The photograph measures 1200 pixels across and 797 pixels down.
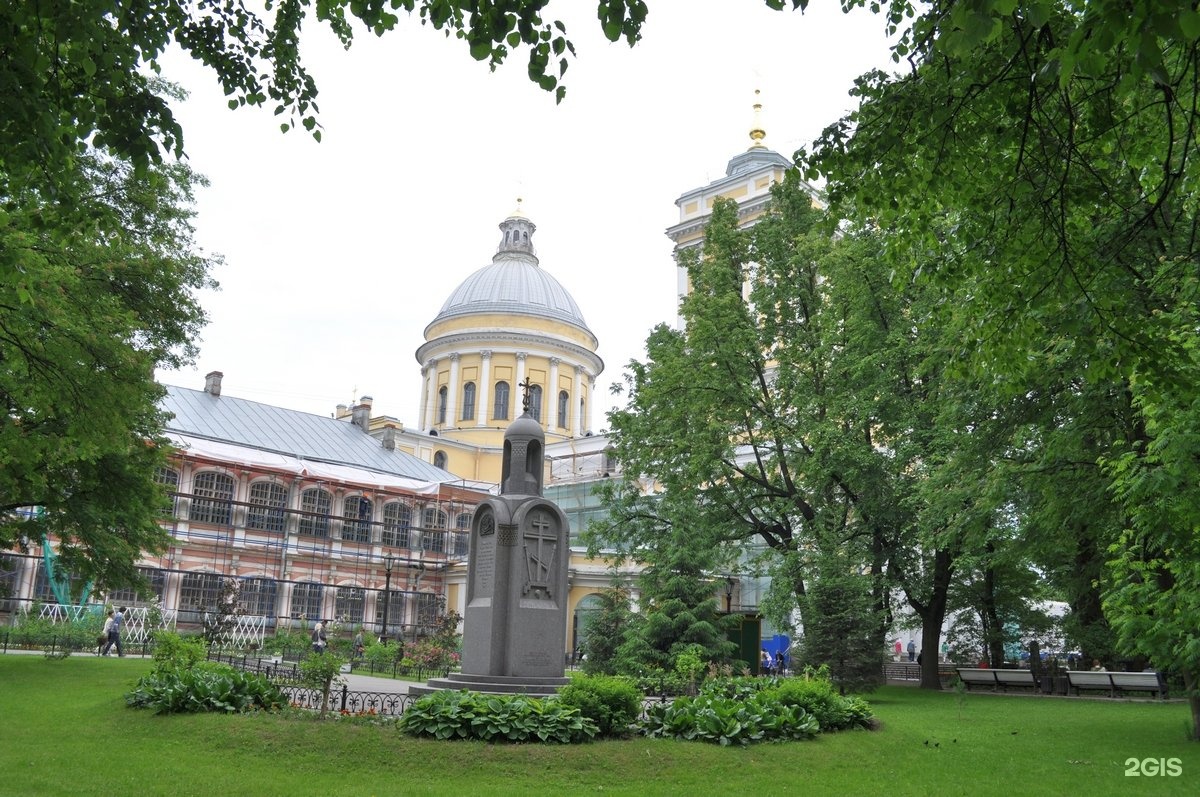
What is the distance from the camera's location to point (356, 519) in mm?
47156

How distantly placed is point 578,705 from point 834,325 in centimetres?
1457

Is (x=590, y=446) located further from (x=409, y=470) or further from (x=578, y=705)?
(x=578, y=705)

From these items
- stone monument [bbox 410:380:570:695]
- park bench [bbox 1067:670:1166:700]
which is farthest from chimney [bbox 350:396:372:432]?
stone monument [bbox 410:380:570:695]

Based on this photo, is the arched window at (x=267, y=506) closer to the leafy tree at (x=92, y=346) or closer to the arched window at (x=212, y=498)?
the arched window at (x=212, y=498)

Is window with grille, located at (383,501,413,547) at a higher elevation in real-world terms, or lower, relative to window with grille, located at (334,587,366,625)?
higher

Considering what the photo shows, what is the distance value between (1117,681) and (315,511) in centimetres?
3456

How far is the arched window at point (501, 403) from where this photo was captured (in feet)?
212

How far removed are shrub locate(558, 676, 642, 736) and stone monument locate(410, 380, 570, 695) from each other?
2.18 m

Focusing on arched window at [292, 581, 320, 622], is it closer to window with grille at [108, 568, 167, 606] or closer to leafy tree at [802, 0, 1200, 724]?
window with grille at [108, 568, 167, 606]

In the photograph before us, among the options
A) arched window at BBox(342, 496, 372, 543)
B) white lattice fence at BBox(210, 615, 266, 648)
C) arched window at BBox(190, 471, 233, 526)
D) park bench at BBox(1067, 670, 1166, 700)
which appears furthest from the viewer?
arched window at BBox(342, 496, 372, 543)

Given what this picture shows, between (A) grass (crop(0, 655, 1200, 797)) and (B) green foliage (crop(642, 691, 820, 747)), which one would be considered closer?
(A) grass (crop(0, 655, 1200, 797))

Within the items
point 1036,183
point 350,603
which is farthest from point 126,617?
point 1036,183

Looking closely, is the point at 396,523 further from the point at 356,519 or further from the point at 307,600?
the point at 307,600
